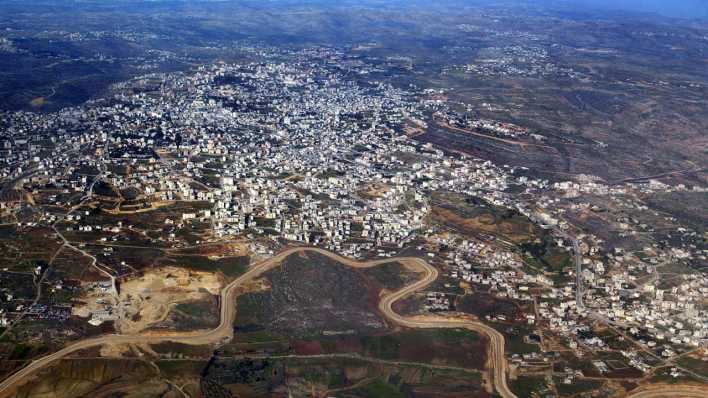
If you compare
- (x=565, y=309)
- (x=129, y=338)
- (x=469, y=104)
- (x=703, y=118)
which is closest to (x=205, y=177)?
(x=129, y=338)

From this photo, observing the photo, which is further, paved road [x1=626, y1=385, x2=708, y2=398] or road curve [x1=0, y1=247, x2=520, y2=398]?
paved road [x1=626, y1=385, x2=708, y2=398]

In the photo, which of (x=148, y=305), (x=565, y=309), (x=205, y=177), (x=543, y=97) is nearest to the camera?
(x=148, y=305)

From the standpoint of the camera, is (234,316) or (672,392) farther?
(234,316)

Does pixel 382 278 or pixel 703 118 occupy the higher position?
pixel 703 118

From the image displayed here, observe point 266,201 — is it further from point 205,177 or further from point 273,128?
point 273,128

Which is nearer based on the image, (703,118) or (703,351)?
(703,351)

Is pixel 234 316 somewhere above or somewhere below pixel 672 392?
below

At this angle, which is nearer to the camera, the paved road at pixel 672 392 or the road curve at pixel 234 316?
the road curve at pixel 234 316

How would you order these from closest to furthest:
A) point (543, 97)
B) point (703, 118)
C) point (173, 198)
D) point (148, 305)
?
point (148, 305) → point (173, 198) → point (703, 118) → point (543, 97)
